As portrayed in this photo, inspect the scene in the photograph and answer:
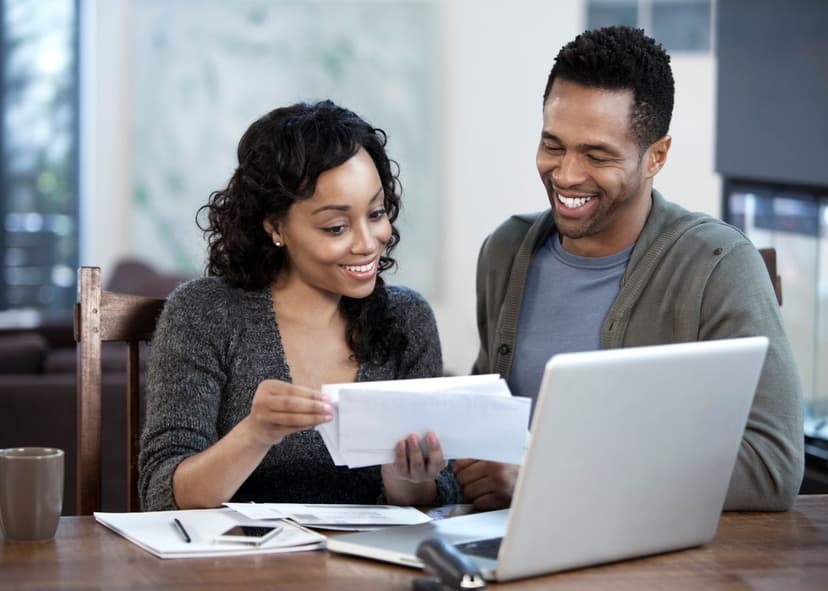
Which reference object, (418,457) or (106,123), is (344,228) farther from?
(106,123)

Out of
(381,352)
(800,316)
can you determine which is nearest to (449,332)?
(800,316)

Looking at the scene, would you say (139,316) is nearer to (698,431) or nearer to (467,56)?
(698,431)

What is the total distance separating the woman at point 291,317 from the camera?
1934mm

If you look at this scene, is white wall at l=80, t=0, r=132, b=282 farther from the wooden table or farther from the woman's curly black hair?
the wooden table

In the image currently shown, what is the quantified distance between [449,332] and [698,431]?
5807 millimetres

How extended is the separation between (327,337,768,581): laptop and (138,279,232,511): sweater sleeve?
1.38 ft

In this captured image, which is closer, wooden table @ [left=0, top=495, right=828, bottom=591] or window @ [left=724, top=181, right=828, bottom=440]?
wooden table @ [left=0, top=495, right=828, bottom=591]

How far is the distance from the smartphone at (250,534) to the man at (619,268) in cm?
34

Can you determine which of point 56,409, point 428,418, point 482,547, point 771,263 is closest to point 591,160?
point 771,263

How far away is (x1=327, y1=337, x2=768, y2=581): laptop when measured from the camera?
1365mm

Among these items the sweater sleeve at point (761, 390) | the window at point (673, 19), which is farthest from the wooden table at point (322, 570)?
the window at point (673, 19)

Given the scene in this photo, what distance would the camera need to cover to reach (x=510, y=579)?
1427 mm

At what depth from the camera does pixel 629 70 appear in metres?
2.05

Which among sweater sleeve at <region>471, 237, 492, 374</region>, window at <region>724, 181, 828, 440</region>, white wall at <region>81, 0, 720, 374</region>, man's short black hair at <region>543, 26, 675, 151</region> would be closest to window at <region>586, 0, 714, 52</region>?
white wall at <region>81, 0, 720, 374</region>
